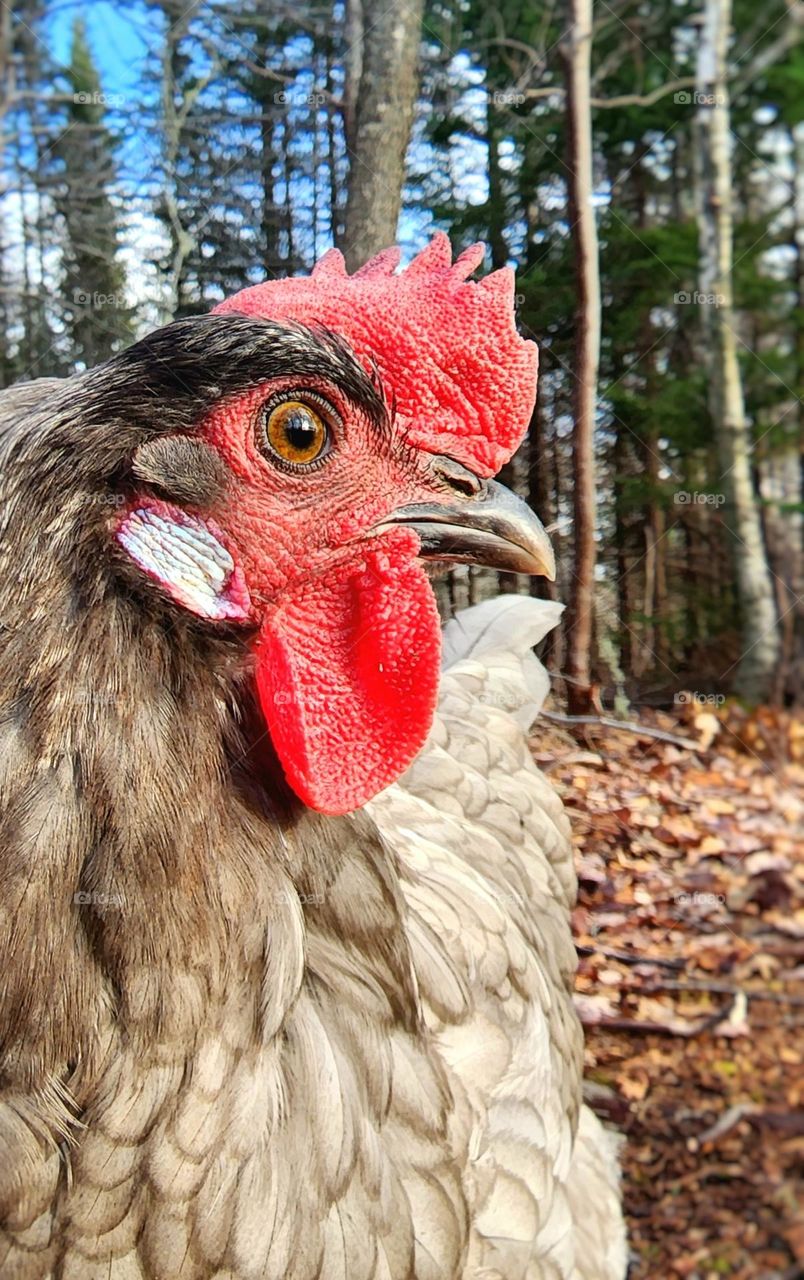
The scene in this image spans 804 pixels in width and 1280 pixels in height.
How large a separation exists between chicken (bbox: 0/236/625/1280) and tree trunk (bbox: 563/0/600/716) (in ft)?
1.93

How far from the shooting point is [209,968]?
Answer: 761 millimetres

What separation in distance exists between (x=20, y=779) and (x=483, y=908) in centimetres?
75

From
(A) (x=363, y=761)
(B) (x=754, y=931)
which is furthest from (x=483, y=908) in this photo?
(B) (x=754, y=931)

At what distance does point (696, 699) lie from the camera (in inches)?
66.9

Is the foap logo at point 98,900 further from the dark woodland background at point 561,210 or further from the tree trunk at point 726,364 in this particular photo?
the tree trunk at point 726,364

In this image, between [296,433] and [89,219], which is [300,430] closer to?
[296,433]

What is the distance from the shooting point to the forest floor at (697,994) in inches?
71.2

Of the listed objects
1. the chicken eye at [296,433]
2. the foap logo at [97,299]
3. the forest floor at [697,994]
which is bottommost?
the forest floor at [697,994]

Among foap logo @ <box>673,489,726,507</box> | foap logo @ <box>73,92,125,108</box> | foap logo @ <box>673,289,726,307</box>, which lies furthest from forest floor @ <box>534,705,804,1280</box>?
foap logo @ <box>73,92,125,108</box>

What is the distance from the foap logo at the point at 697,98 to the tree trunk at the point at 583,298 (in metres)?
0.16

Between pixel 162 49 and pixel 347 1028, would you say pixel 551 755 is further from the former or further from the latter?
pixel 162 49

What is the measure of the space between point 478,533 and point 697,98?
112cm

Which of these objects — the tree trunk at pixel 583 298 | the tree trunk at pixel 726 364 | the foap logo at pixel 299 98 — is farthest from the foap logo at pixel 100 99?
the tree trunk at pixel 726 364

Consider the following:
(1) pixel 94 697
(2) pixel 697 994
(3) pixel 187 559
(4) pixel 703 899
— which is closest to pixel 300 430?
(3) pixel 187 559
